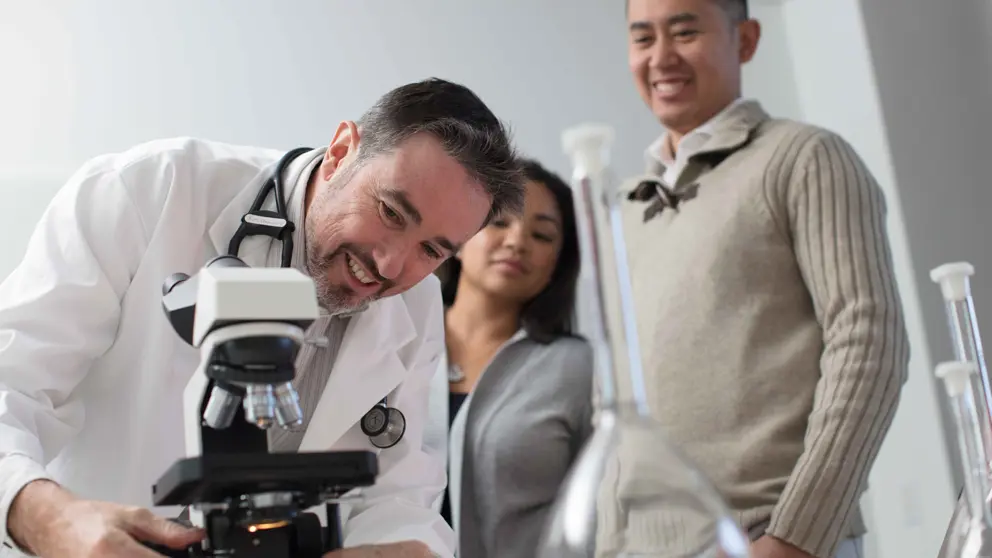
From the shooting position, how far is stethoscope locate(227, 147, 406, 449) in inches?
46.2

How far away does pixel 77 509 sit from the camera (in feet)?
2.65

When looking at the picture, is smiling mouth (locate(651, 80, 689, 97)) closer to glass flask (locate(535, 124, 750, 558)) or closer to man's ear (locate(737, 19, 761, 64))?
man's ear (locate(737, 19, 761, 64))

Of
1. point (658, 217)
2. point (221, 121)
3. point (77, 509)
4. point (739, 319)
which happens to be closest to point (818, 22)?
point (658, 217)

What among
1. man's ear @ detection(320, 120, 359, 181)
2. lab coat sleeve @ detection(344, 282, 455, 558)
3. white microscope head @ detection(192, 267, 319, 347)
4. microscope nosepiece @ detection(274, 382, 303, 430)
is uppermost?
man's ear @ detection(320, 120, 359, 181)

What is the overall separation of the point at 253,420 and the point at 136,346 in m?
0.65

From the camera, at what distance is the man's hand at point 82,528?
0.74 meters

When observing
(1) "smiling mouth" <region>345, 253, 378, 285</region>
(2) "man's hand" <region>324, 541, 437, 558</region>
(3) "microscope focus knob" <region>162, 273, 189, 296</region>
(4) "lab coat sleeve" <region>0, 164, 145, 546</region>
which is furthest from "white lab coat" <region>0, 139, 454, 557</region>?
(3) "microscope focus knob" <region>162, 273, 189, 296</region>

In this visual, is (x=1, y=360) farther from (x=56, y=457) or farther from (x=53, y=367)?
(x=56, y=457)

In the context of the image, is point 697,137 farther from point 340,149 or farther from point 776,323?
point 340,149

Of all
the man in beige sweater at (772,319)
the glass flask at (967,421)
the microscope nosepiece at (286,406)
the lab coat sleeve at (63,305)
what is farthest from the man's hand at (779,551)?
the lab coat sleeve at (63,305)

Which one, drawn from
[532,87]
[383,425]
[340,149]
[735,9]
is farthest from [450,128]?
[532,87]

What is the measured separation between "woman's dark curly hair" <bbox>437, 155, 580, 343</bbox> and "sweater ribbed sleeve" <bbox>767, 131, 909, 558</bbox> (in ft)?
1.70

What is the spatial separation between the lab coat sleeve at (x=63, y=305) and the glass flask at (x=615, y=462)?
689 millimetres

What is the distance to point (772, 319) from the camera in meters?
1.43
